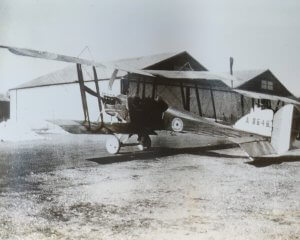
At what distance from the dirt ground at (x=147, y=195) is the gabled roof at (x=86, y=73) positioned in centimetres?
97

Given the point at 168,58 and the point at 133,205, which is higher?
the point at 168,58

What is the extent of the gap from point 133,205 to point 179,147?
1.96 meters

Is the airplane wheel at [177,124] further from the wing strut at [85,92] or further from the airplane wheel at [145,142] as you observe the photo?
the wing strut at [85,92]

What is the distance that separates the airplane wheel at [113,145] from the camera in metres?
4.80

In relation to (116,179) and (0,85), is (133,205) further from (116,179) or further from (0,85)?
(0,85)

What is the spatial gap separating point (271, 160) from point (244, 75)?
113cm

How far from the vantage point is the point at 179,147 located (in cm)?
485

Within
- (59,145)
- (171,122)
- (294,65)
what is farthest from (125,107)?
(294,65)

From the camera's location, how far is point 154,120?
4.89m

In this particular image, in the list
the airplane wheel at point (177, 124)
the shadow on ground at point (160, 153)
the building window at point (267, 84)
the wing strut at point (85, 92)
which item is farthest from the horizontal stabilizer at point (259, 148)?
the wing strut at point (85, 92)

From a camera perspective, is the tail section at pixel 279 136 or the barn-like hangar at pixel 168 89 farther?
the barn-like hangar at pixel 168 89

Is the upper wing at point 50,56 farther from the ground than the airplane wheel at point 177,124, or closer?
farther from the ground

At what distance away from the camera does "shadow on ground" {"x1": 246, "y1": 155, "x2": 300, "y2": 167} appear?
4.23 m

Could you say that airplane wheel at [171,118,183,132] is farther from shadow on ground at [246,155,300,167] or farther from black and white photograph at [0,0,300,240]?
shadow on ground at [246,155,300,167]
